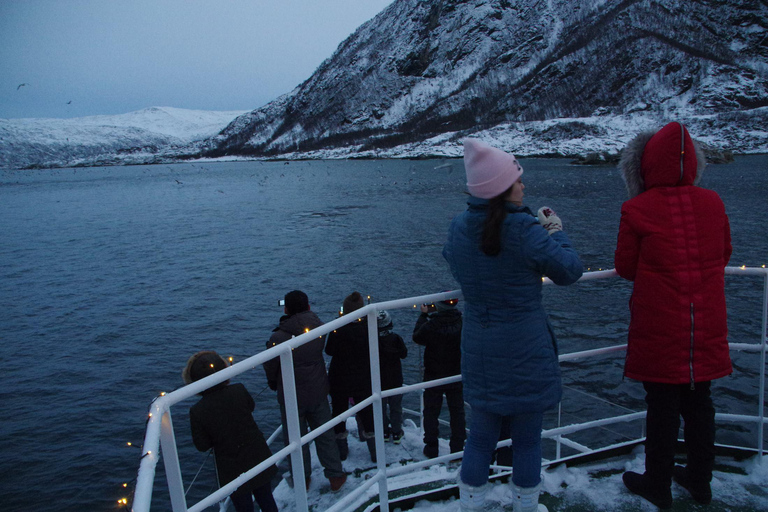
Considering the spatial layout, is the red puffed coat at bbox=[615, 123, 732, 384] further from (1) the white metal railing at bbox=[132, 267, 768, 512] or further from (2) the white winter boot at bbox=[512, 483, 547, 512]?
(2) the white winter boot at bbox=[512, 483, 547, 512]

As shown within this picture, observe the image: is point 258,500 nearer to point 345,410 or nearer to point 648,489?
point 345,410

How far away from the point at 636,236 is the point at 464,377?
1238 mm

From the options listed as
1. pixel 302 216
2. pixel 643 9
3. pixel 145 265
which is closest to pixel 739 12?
pixel 643 9

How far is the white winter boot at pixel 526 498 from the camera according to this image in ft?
8.69

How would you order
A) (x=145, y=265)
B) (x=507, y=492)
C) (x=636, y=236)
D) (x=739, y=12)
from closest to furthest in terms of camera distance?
1. (x=636, y=236)
2. (x=507, y=492)
3. (x=145, y=265)
4. (x=739, y=12)

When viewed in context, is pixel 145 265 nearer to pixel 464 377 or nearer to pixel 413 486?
pixel 413 486

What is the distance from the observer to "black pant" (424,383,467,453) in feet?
17.2

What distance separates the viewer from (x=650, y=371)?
2.81 metres

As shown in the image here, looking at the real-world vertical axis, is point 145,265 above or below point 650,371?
below

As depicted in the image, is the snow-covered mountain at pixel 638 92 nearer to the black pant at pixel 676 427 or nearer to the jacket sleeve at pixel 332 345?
the jacket sleeve at pixel 332 345

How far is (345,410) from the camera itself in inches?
199

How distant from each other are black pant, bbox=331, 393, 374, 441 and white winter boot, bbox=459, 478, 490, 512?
250cm

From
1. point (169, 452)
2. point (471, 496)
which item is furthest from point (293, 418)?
point (471, 496)

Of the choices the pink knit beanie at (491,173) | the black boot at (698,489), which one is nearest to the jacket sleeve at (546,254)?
the pink knit beanie at (491,173)
